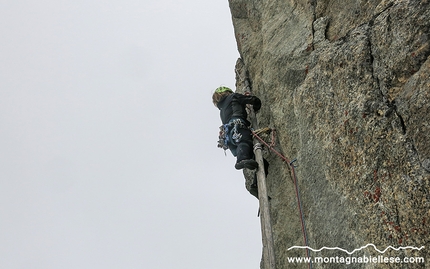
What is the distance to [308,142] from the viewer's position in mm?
6938

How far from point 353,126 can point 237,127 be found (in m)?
3.09

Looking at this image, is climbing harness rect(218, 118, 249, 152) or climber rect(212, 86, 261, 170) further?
climbing harness rect(218, 118, 249, 152)

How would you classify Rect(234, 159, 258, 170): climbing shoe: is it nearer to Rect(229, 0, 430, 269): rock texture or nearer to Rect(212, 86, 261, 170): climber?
Rect(212, 86, 261, 170): climber

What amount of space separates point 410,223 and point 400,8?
8.70 ft

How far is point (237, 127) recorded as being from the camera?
873cm

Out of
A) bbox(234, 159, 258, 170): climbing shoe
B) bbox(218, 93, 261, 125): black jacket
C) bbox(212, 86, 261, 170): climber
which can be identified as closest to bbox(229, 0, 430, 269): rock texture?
bbox(218, 93, 261, 125): black jacket

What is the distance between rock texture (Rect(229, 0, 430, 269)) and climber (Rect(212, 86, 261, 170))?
0.48m

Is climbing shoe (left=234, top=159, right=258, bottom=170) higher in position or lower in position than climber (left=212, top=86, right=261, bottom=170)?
lower

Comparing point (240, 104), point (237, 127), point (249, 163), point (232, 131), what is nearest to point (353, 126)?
point (249, 163)

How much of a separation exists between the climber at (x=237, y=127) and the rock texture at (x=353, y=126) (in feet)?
1.57

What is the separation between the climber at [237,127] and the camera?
8.29m

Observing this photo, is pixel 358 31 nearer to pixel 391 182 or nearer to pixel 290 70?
pixel 290 70

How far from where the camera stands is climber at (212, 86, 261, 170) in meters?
8.29

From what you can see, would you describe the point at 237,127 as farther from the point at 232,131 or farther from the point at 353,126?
the point at 353,126
